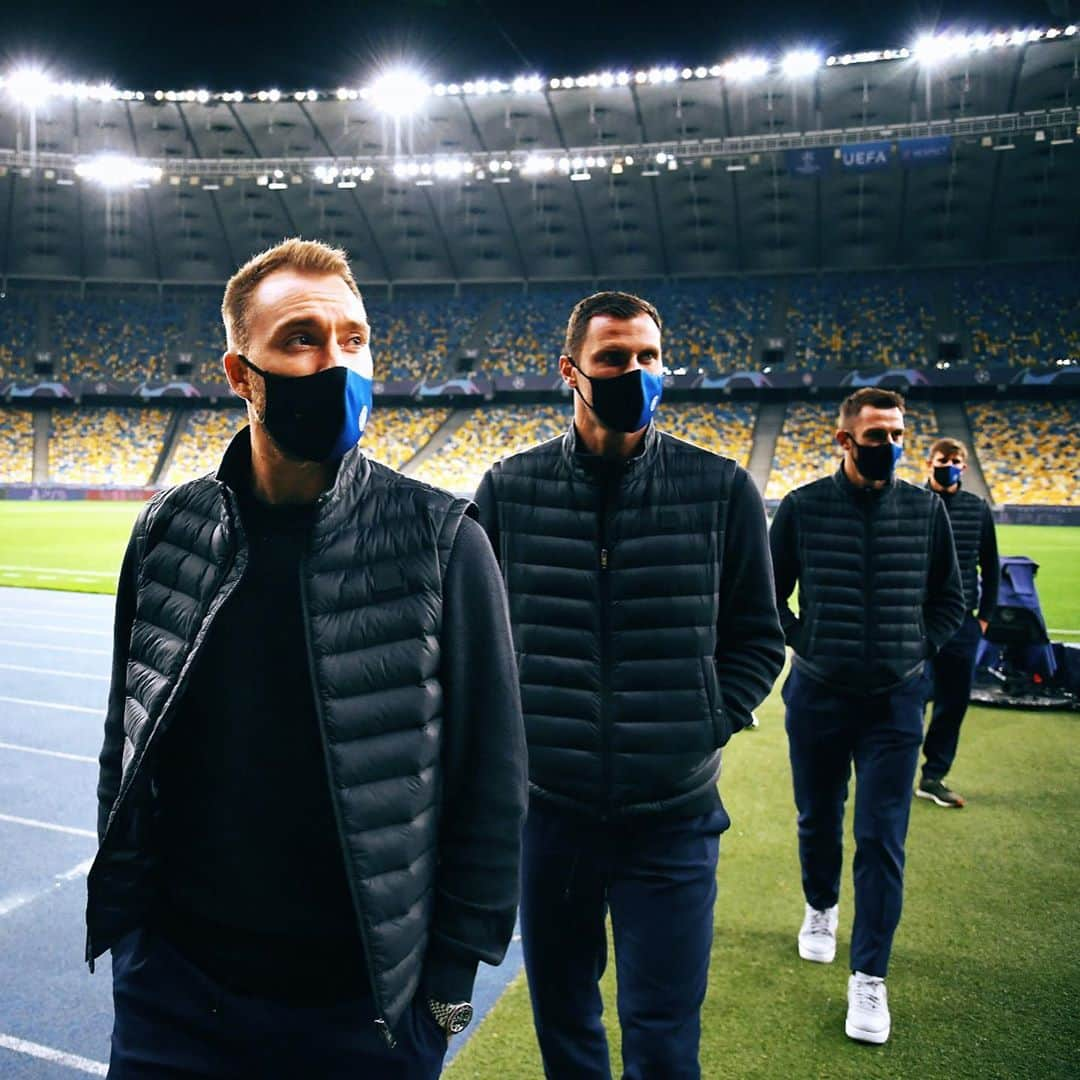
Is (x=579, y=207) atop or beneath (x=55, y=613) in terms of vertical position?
atop

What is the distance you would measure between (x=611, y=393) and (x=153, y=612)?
1.33 metres

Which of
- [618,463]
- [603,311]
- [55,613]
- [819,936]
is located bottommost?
[55,613]

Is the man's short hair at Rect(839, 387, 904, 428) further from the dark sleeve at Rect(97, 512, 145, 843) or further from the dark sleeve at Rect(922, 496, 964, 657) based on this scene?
the dark sleeve at Rect(97, 512, 145, 843)

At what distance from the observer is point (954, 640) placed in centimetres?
570

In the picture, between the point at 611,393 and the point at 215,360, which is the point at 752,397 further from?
the point at 611,393

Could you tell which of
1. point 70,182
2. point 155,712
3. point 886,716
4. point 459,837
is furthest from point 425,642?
point 70,182

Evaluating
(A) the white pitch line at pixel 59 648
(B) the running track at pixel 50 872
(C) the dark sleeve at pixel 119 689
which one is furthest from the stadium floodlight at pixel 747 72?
Answer: (C) the dark sleeve at pixel 119 689

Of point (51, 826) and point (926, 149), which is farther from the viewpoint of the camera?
point (926, 149)

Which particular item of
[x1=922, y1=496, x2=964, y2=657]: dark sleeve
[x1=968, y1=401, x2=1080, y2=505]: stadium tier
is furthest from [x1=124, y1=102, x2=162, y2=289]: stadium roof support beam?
[x1=922, y1=496, x2=964, y2=657]: dark sleeve

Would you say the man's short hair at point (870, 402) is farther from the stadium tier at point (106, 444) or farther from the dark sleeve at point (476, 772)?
the stadium tier at point (106, 444)

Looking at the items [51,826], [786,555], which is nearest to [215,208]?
[51,826]

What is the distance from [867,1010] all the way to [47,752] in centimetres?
598

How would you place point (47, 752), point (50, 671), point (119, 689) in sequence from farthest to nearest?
point (50, 671) < point (47, 752) < point (119, 689)

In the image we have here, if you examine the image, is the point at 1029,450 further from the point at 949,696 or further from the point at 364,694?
the point at 364,694
